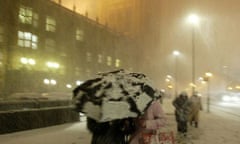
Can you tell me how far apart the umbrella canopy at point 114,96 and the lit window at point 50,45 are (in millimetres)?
42417

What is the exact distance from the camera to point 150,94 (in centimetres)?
478

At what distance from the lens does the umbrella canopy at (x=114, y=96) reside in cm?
449

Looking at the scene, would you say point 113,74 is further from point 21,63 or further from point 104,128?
point 21,63

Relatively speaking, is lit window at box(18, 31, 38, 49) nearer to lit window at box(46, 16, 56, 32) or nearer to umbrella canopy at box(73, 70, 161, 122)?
lit window at box(46, 16, 56, 32)

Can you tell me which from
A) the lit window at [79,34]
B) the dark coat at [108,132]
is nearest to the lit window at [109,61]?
the lit window at [79,34]

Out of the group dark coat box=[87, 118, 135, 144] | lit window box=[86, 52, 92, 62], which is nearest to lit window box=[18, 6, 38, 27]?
lit window box=[86, 52, 92, 62]

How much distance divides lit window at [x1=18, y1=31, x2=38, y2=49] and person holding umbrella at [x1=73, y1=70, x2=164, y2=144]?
38157 millimetres

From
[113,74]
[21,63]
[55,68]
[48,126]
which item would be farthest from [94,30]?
[113,74]

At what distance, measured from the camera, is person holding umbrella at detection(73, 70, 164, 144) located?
4.51 meters

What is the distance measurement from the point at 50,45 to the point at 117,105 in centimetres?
4392

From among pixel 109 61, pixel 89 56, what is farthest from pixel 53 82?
pixel 109 61

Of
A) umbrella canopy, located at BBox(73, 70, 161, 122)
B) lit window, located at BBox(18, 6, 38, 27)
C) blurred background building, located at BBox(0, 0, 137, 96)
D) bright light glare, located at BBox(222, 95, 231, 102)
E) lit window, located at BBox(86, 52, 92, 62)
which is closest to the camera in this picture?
umbrella canopy, located at BBox(73, 70, 161, 122)

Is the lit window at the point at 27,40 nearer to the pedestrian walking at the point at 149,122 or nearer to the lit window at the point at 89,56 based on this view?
the lit window at the point at 89,56

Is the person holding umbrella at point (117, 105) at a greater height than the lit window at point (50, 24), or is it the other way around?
the lit window at point (50, 24)
